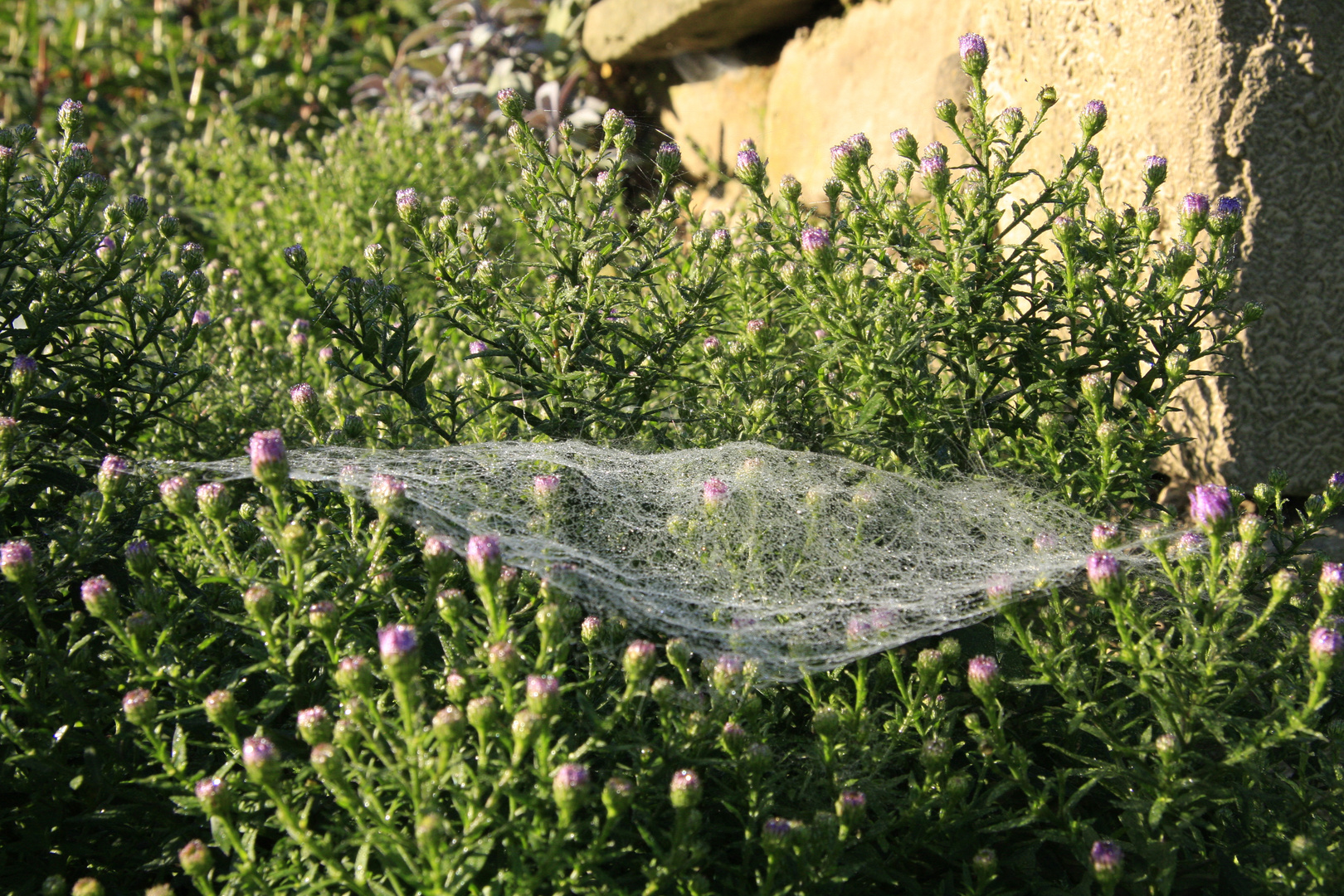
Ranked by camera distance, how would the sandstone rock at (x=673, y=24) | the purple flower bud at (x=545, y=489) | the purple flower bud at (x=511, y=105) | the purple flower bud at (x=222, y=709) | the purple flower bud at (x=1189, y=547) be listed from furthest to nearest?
the sandstone rock at (x=673, y=24)
the purple flower bud at (x=511, y=105)
the purple flower bud at (x=545, y=489)
the purple flower bud at (x=1189, y=547)
the purple flower bud at (x=222, y=709)

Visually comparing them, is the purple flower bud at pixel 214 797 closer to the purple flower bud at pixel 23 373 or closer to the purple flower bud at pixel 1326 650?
the purple flower bud at pixel 23 373

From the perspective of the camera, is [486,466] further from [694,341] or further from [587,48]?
[587,48]

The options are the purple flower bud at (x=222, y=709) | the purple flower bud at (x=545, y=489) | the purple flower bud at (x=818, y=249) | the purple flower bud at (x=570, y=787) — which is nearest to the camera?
the purple flower bud at (x=570, y=787)

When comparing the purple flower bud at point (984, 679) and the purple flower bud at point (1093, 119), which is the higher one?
the purple flower bud at point (1093, 119)

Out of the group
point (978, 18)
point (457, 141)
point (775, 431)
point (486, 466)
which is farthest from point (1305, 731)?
point (457, 141)

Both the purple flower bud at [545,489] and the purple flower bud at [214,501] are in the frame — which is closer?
the purple flower bud at [214,501]

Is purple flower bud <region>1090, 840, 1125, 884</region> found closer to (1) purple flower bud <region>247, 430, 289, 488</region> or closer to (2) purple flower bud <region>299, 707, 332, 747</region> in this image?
(2) purple flower bud <region>299, 707, 332, 747</region>

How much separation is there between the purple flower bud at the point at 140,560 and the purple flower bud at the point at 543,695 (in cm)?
71

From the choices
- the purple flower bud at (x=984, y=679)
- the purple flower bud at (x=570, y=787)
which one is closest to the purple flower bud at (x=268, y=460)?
the purple flower bud at (x=570, y=787)

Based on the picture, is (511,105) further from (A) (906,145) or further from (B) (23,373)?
(B) (23,373)

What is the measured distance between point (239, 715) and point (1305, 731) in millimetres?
1596

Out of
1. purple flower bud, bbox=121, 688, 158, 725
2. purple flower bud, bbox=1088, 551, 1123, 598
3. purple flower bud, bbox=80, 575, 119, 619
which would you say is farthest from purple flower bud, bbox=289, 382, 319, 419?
purple flower bud, bbox=1088, 551, 1123, 598

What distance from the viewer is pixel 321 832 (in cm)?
172

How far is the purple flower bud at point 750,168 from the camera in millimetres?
2391
